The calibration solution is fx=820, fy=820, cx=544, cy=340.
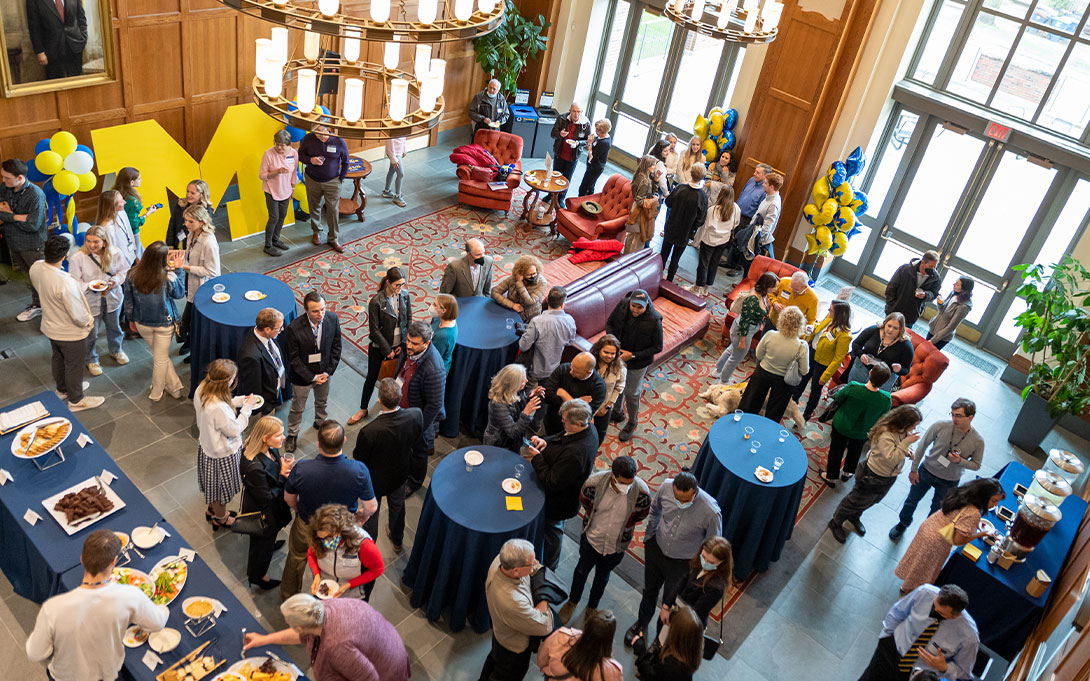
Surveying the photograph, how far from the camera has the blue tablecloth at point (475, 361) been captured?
6.83 metres

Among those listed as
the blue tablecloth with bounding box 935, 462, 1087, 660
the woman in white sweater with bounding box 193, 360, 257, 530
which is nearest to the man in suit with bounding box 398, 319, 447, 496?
the woman in white sweater with bounding box 193, 360, 257, 530

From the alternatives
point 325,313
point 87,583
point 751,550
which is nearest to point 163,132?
point 325,313

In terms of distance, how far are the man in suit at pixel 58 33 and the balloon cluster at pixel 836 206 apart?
7.98m

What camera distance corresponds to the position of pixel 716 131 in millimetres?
11031

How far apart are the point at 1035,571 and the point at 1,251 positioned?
363 inches

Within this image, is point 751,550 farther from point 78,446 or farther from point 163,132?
point 163,132

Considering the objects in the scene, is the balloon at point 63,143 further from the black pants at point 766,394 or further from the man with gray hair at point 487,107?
the black pants at point 766,394

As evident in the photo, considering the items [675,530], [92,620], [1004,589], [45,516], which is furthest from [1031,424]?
[45,516]

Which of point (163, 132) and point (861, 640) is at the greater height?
point (163, 132)

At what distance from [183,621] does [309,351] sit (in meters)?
2.42

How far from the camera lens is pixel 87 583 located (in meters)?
3.83

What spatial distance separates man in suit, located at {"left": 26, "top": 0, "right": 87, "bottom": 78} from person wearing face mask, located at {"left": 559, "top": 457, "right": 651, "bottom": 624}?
6468 millimetres

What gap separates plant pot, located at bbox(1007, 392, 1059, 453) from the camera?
8.32 metres

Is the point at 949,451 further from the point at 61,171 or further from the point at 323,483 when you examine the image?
the point at 61,171
